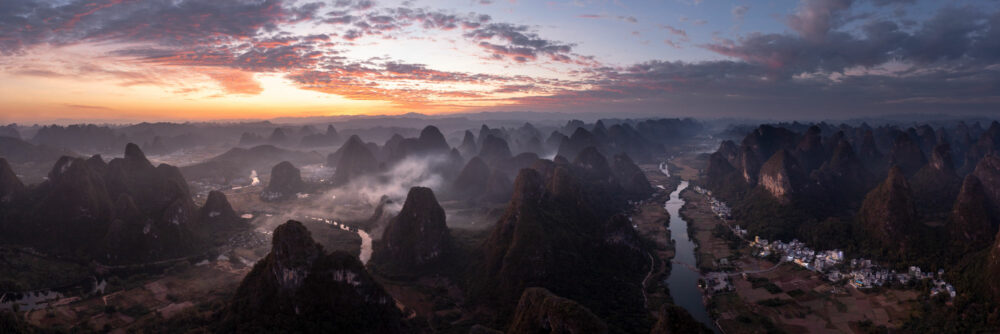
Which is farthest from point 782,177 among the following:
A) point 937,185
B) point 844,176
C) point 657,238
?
point 937,185

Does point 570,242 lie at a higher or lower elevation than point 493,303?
higher

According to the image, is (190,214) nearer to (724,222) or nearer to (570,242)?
(570,242)

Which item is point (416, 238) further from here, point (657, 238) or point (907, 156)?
point (907, 156)

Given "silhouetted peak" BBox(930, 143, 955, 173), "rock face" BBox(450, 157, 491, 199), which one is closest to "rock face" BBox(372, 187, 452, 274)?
"rock face" BBox(450, 157, 491, 199)

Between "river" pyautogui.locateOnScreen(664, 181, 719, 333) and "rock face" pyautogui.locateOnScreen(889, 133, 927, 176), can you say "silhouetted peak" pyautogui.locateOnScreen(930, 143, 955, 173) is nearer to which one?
"rock face" pyautogui.locateOnScreen(889, 133, 927, 176)

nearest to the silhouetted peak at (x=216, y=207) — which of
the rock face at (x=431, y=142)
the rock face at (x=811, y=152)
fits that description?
the rock face at (x=431, y=142)

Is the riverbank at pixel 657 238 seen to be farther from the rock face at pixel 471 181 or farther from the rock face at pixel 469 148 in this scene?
the rock face at pixel 469 148

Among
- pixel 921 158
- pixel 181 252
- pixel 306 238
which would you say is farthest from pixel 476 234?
pixel 921 158
